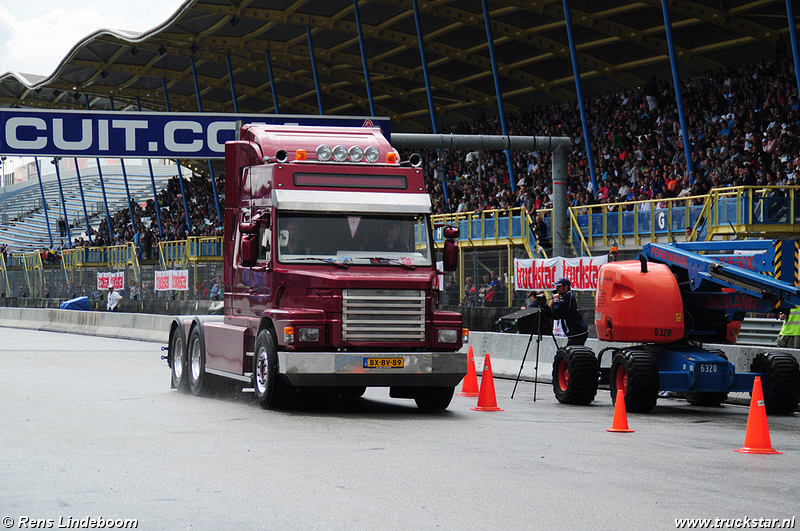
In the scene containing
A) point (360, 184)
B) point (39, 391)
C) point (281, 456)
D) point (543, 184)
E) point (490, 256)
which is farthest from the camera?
point (543, 184)

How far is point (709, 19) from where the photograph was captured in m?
34.1

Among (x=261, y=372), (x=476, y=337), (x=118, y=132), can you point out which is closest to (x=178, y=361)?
(x=261, y=372)

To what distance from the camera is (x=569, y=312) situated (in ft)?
55.8

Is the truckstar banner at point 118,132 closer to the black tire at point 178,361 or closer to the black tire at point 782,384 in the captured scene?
the black tire at point 178,361

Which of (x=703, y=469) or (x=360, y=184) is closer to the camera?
(x=703, y=469)

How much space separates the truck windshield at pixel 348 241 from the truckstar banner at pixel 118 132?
53.1ft

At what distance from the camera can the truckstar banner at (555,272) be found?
78.0 feet

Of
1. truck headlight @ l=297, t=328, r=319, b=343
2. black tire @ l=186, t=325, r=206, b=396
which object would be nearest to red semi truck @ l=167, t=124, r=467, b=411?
truck headlight @ l=297, t=328, r=319, b=343

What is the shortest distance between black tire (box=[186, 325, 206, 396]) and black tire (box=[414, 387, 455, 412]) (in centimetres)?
334

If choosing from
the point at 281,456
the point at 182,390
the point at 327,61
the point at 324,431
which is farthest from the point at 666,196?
the point at 327,61

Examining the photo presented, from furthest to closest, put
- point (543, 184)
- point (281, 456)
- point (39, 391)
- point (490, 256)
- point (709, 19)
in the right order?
point (543, 184) → point (709, 19) → point (490, 256) → point (39, 391) → point (281, 456)

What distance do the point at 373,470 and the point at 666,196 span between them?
67.9ft

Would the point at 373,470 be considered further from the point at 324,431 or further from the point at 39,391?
the point at 39,391

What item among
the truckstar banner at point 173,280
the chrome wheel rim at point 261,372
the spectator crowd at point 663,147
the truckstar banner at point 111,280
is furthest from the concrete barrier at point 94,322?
the chrome wheel rim at point 261,372
